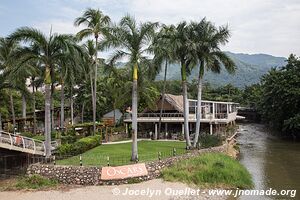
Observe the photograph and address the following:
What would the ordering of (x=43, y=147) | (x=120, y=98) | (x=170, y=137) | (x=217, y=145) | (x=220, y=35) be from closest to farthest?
(x=43, y=147)
(x=220, y=35)
(x=217, y=145)
(x=170, y=137)
(x=120, y=98)

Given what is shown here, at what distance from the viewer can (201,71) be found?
33.8 metres

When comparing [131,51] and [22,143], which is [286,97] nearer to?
[131,51]

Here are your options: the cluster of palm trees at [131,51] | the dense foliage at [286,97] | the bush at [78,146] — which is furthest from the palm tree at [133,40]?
the dense foliage at [286,97]

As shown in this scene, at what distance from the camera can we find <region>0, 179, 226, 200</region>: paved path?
862 inches

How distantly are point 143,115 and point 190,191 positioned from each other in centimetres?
2519

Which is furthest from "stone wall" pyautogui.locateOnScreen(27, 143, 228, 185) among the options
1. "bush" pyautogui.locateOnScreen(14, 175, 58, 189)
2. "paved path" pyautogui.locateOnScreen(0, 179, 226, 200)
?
"paved path" pyautogui.locateOnScreen(0, 179, 226, 200)

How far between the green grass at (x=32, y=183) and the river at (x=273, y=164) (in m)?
13.1

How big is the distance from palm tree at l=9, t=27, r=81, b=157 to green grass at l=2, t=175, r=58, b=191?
255cm

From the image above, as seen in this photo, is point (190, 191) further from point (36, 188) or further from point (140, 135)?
point (140, 135)

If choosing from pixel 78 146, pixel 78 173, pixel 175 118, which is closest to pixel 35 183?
pixel 78 173

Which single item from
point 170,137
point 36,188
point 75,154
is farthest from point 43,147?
point 170,137

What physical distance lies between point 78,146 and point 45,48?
30.9ft

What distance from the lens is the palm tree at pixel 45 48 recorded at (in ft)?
86.7

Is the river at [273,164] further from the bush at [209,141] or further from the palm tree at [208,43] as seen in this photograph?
the palm tree at [208,43]
